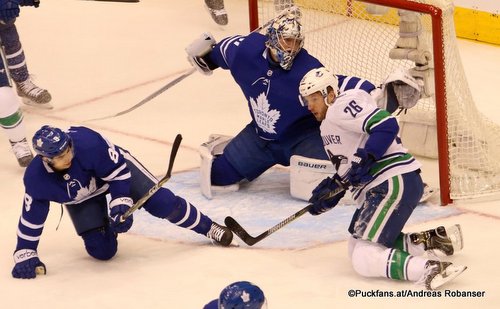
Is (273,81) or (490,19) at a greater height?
(273,81)

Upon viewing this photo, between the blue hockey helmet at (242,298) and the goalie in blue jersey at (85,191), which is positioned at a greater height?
the blue hockey helmet at (242,298)

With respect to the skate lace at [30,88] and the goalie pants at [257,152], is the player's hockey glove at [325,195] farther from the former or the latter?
the skate lace at [30,88]

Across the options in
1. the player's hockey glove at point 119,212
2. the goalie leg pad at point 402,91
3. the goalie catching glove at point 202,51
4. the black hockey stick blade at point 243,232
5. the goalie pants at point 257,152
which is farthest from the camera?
the goalie catching glove at point 202,51

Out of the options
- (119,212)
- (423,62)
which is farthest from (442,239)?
(423,62)

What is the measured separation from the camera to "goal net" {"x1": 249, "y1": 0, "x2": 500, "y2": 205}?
554cm

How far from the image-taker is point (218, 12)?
8.51m

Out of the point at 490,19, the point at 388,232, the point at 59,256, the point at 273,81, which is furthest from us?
the point at 490,19

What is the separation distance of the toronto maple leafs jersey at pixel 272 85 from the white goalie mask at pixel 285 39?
59mm

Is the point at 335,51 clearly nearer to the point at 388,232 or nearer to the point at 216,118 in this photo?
the point at 216,118

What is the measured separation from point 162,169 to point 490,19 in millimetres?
2737

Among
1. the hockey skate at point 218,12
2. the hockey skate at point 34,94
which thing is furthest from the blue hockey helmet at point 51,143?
the hockey skate at point 218,12

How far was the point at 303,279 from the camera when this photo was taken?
15.9 feet

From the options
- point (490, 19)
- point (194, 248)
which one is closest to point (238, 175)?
point (194, 248)

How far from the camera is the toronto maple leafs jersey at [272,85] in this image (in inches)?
216
